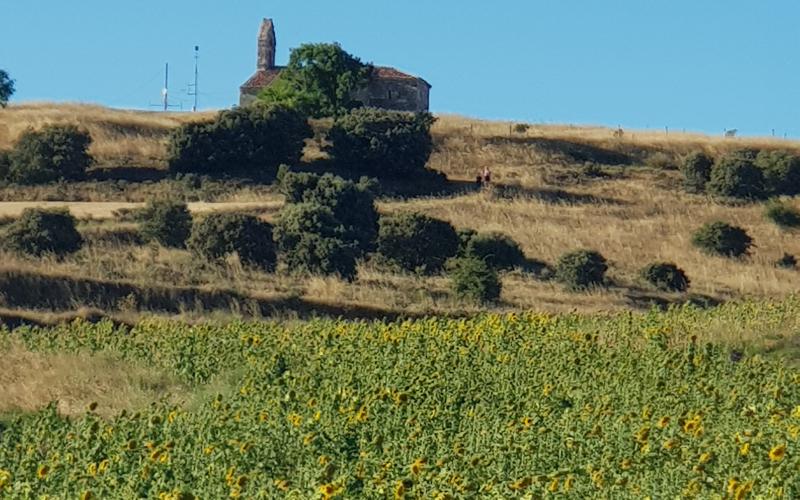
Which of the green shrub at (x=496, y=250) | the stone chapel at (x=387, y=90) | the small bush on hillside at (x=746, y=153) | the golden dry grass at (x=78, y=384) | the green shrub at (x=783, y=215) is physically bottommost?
the green shrub at (x=496, y=250)

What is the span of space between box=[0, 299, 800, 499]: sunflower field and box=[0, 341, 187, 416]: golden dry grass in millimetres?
372

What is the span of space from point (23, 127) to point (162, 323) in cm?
3998

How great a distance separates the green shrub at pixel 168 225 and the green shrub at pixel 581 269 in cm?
866

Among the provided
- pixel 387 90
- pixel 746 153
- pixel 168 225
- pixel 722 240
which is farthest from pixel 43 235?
pixel 387 90

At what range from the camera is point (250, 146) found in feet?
179

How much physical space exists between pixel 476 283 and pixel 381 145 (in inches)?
Answer: 851

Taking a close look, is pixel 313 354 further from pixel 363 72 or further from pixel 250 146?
pixel 363 72

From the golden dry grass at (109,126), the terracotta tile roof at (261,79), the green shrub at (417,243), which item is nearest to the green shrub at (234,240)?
the green shrub at (417,243)

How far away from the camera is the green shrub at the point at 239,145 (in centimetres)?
5381

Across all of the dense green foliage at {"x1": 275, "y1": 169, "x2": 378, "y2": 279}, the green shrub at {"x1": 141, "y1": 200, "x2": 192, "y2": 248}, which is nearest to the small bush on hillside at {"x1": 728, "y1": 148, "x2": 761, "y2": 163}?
the dense green foliage at {"x1": 275, "y1": 169, "x2": 378, "y2": 279}

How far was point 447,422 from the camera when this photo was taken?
12414 millimetres

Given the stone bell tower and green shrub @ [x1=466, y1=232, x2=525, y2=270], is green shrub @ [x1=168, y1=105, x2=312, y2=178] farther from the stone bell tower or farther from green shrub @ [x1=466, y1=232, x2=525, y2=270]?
→ the stone bell tower

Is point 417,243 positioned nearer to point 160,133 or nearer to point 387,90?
point 160,133

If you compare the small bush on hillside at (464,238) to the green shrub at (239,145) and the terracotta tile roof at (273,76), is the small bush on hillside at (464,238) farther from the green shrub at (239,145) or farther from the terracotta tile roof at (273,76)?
the terracotta tile roof at (273,76)
